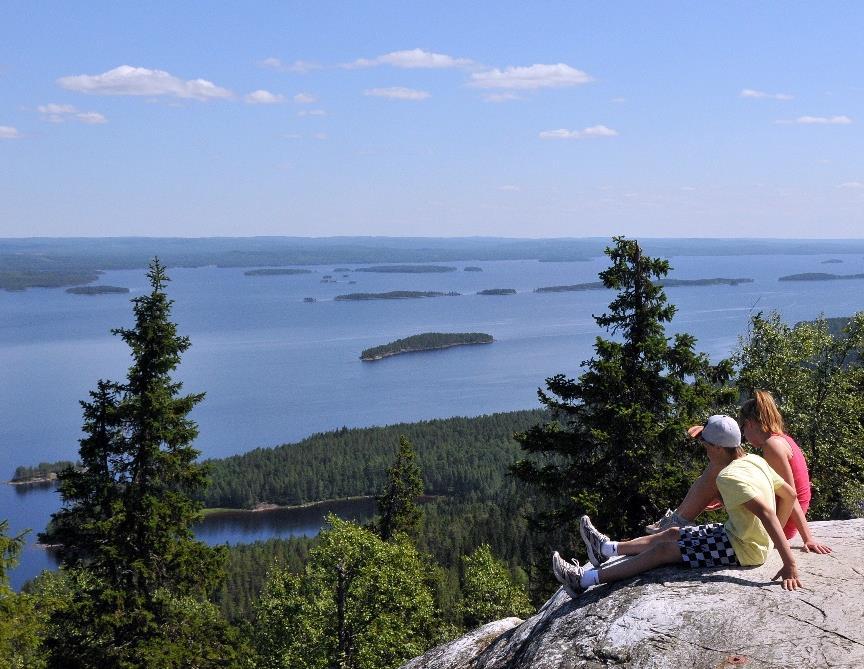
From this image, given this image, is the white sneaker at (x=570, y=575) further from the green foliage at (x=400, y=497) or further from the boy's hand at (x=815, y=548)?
the green foliage at (x=400, y=497)

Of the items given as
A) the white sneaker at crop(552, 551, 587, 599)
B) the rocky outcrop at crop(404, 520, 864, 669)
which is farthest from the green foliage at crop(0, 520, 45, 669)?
the white sneaker at crop(552, 551, 587, 599)

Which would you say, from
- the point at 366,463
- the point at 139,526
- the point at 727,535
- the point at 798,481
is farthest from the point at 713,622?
the point at 366,463

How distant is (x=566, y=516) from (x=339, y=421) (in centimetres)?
12232

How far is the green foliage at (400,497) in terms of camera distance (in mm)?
31234

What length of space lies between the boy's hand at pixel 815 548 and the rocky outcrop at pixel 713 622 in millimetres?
82

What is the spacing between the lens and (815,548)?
25.6ft

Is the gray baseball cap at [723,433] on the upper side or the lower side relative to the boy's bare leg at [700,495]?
upper

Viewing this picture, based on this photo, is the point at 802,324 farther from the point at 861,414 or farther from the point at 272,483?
the point at 272,483

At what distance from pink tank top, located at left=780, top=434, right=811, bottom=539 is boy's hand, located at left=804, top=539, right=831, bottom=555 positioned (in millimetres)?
189

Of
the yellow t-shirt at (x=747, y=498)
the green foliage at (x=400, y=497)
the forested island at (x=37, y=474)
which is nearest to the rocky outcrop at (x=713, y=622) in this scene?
the yellow t-shirt at (x=747, y=498)

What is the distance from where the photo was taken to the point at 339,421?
135250mm

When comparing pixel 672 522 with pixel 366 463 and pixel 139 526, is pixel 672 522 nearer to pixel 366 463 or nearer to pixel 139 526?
pixel 139 526

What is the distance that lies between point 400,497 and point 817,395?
17.0m

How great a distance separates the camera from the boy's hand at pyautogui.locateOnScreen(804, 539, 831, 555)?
779 centimetres
